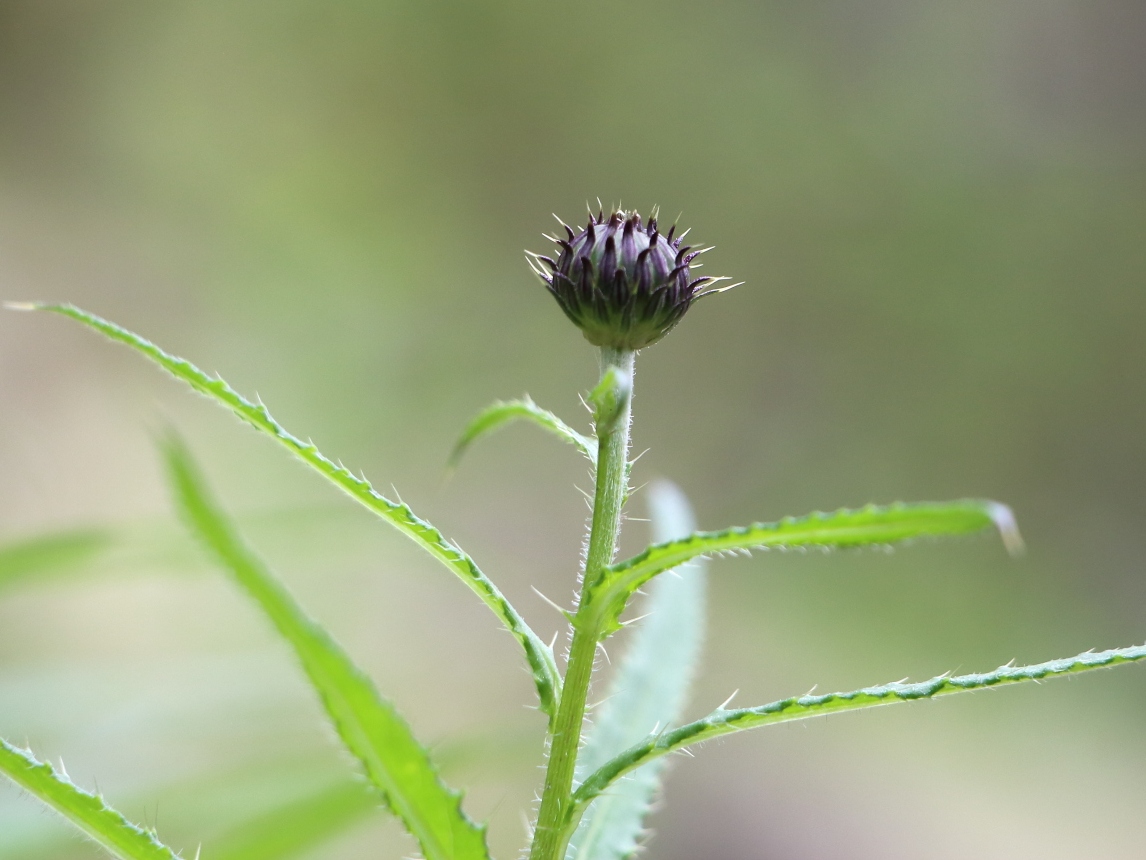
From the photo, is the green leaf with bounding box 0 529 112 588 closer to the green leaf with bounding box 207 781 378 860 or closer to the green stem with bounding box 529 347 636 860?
the green leaf with bounding box 207 781 378 860

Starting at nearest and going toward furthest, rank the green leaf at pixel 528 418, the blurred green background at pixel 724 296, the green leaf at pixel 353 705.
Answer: the green leaf at pixel 353 705 < the green leaf at pixel 528 418 < the blurred green background at pixel 724 296

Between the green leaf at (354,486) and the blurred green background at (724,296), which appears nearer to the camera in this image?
the green leaf at (354,486)

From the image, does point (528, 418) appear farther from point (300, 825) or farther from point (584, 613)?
point (300, 825)

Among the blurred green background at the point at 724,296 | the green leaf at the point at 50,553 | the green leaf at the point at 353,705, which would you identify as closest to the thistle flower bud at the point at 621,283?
the green leaf at the point at 353,705

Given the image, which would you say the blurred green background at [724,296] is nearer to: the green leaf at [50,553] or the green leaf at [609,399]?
the green leaf at [50,553]

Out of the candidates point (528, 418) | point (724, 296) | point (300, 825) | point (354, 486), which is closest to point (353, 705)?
point (354, 486)

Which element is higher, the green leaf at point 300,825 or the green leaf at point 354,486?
the green leaf at point 354,486

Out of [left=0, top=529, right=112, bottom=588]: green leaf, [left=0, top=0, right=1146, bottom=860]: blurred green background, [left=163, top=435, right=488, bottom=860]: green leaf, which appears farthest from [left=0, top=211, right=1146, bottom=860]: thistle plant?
[left=0, top=0, right=1146, bottom=860]: blurred green background

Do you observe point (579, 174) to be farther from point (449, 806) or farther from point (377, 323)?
point (449, 806)
